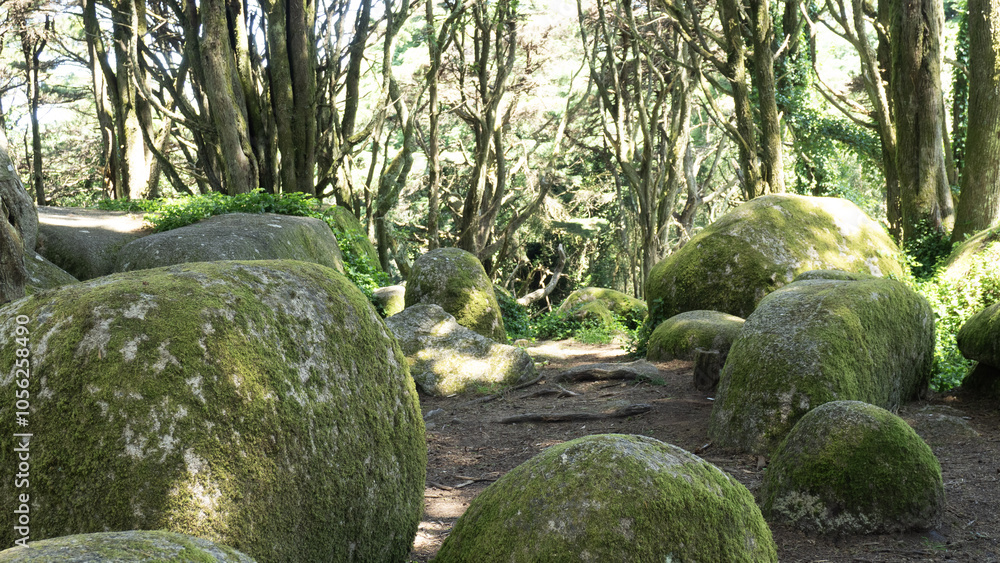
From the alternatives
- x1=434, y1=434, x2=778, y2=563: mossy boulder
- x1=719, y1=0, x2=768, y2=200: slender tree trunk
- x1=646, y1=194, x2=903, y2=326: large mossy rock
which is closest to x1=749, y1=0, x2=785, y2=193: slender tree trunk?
x1=719, y1=0, x2=768, y2=200: slender tree trunk

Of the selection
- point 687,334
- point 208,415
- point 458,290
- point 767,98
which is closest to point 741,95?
point 767,98

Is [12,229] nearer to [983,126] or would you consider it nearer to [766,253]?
[766,253]

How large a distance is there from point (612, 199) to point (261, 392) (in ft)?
83.9

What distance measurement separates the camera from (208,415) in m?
2.44

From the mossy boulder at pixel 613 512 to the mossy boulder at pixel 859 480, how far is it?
57.4 inches

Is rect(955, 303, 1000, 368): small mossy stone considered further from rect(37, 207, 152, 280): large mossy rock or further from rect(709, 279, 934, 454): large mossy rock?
rect(37, 207, 152, 280): large mossy rock

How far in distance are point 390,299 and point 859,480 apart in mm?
9757

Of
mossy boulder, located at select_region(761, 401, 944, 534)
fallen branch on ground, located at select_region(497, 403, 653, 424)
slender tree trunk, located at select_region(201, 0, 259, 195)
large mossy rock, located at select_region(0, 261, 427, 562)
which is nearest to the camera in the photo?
large mossy rock, located at select_region(0, 261, 427, 562)

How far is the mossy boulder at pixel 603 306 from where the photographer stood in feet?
54.5

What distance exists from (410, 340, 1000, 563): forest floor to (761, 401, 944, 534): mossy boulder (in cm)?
9

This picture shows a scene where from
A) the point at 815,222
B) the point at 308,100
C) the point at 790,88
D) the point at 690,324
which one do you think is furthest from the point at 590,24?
the point at 690,324

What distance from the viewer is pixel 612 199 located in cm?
2739

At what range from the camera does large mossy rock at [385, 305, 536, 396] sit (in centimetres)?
873

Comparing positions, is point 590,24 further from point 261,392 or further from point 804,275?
point 261,392
